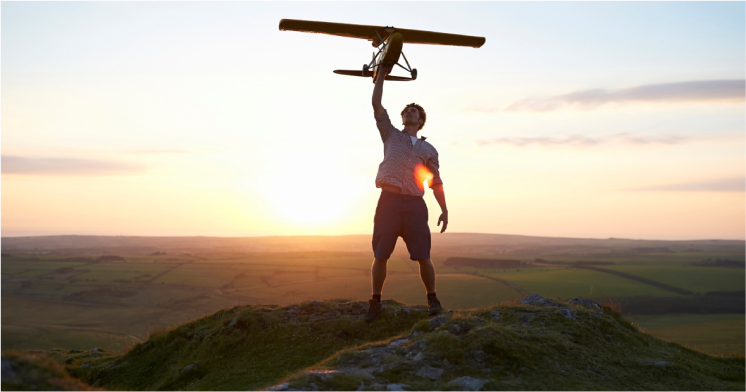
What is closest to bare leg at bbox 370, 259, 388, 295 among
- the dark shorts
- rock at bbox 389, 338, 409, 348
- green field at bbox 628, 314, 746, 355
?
the dark shorts

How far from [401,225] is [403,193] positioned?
57 centimetres

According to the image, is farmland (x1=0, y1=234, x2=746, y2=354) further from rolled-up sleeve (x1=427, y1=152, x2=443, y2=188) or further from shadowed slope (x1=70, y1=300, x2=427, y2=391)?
rolled-up sleeve (x1=427, y1=152, x2=443, y2=188)

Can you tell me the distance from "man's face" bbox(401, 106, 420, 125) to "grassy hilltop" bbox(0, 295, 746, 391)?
349cm

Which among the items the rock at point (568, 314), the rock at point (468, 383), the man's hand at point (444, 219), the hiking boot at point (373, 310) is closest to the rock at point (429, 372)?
the rock at point (468, 383)

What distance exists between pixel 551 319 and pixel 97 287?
86847mm

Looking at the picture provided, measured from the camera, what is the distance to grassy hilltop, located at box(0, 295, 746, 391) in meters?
6.39

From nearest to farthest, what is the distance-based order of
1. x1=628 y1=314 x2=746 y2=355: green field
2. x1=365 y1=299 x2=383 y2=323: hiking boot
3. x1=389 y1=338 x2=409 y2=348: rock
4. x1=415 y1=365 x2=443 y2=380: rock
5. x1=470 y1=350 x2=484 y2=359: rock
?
x1=415 y1=365 x2=443 y2=380: rock, x1=470 y1=350 x2=484 y2=359: rock, x1=389 y1=338 x2=409 y2=348: rock, x1=365 y1=299 x2=383 y2=323: hiking boot, x1=628 y1=314 x2=746 y2=355: green field

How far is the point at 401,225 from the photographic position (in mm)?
9164

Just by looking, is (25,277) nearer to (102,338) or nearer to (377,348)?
(102,338)

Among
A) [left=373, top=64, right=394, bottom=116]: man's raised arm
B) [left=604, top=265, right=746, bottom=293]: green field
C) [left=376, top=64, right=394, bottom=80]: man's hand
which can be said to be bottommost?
[left=604, top=265, right=746, bottom=293]: green field

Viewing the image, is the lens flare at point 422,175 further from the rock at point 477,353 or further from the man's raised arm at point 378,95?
the rock at point 477,353

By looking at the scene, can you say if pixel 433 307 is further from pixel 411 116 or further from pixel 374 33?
pixel 374 33

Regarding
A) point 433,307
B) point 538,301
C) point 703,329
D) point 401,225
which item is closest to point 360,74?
point 401,225

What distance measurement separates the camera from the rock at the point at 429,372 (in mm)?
→ 6319
